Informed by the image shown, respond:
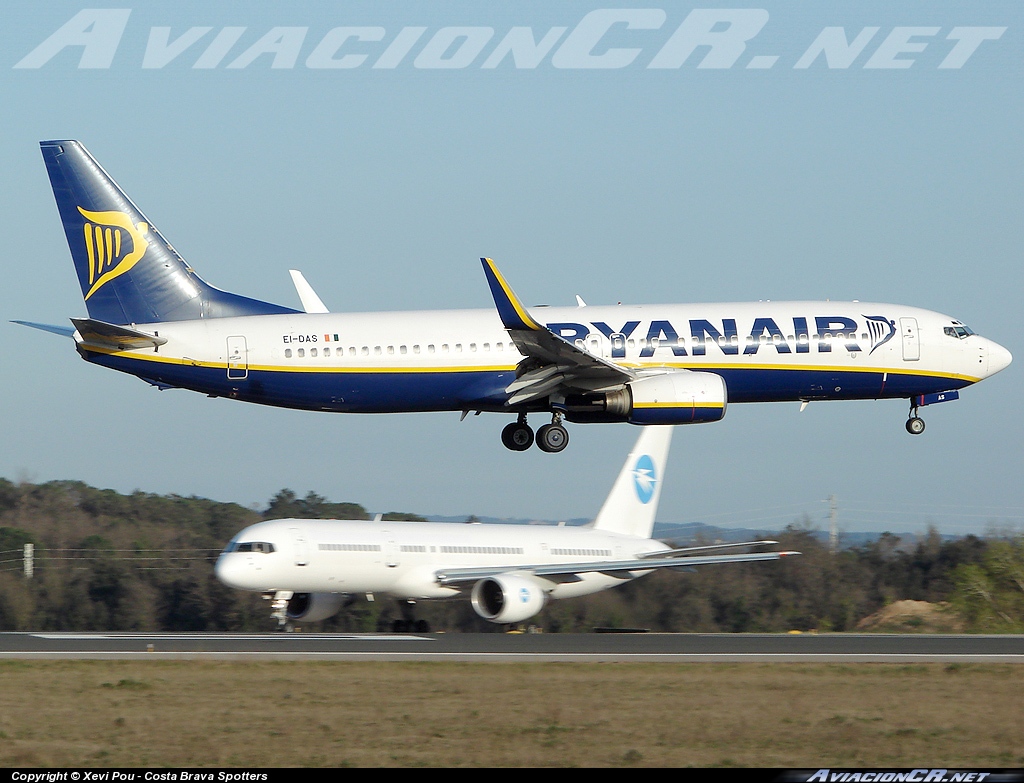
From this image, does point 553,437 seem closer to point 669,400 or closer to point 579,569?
point 669,400

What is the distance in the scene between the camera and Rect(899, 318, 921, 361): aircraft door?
Answer: 145ft

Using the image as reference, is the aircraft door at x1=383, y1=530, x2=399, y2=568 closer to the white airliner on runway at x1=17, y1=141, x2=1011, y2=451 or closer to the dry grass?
the white airliner on runway at x1=17, y1=141, x2=1011, y2=451

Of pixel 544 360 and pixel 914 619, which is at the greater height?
pixel 544 360

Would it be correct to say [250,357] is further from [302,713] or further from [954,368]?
[954,368]

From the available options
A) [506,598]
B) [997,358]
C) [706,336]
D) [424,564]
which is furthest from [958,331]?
[424,564]

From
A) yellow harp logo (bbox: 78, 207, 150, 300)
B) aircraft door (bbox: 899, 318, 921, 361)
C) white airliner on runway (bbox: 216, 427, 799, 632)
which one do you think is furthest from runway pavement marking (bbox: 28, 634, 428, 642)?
aircraft door (bbox: 899, 318, 921, 361)

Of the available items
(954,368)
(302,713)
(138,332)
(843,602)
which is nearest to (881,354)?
(954,368)

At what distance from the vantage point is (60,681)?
28.7 m

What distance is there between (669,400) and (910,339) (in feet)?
28.5

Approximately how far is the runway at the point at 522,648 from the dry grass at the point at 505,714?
2032 millimetres

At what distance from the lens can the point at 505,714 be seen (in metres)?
24.9

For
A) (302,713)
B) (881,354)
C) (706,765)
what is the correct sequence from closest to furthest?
(706,765) < (302,713) < (881,354)

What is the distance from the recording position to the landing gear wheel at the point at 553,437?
43.1 metres

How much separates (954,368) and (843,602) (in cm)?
4039
